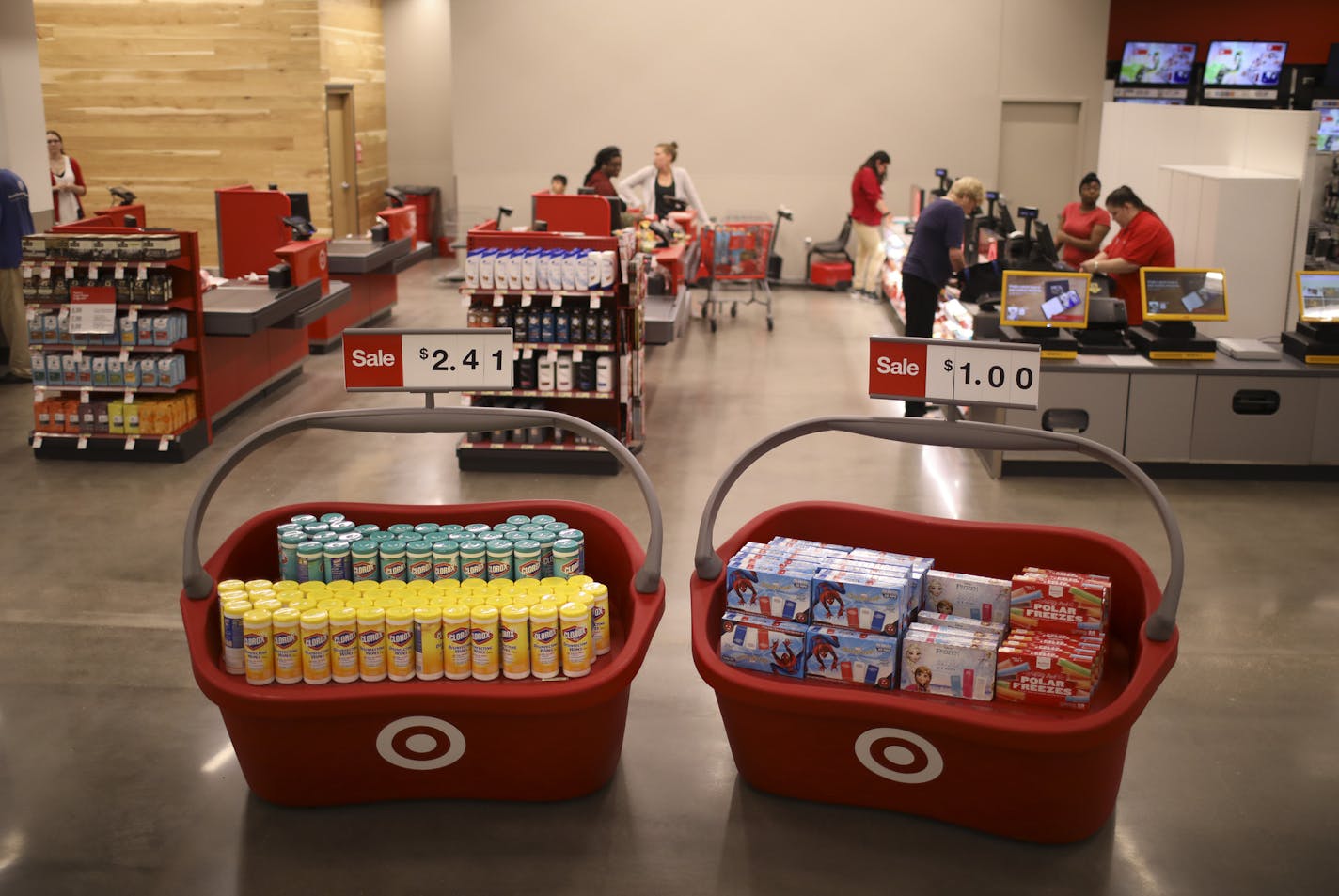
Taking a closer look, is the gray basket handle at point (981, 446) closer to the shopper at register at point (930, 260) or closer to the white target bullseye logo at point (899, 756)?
the white target bullseye logo at point (899, 756)

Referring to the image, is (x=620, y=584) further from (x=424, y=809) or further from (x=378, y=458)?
(x=378, y=458)

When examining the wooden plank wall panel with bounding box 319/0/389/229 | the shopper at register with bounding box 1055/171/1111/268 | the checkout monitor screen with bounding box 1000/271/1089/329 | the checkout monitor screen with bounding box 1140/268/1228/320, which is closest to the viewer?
the checkout monitor screen with bounding box 1140/268/1228/320

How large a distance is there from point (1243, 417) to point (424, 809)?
583cm

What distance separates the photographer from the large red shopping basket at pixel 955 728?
3.80 meters

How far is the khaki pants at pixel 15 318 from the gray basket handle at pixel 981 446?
26.7 ft

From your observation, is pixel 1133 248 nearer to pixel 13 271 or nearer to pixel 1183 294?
pixel 1183 294

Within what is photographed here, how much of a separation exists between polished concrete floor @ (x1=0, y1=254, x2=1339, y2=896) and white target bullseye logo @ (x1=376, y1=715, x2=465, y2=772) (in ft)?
0.61

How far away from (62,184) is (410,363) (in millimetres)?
9419

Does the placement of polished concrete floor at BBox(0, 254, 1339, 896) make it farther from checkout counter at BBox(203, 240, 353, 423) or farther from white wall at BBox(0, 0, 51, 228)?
white wall at BBox(0, 0, 51, 228)

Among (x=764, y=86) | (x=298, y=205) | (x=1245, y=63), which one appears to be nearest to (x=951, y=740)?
(x=298, y=205)

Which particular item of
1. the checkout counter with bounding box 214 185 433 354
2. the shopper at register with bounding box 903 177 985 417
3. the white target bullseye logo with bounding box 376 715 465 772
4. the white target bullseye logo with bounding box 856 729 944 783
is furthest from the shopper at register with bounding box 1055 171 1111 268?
the white target bullseye logo with bounding box 376 715 465 772

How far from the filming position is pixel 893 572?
4250mm

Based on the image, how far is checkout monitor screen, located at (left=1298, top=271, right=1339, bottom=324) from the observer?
7.95 metres

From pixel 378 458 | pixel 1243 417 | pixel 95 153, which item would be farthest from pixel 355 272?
pixel 1243 417
